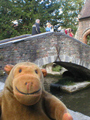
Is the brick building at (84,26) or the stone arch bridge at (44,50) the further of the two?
the brick building at (84,26)

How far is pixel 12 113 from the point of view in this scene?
1159 millimetres

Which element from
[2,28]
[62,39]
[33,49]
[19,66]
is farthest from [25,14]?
[19,66]

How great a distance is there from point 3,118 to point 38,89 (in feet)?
1.25

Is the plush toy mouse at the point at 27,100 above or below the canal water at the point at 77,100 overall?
above

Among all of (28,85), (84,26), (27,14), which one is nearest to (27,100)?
(28,85)

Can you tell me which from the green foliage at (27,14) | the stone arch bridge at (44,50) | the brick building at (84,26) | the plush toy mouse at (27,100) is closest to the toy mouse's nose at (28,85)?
the plush toy mouse at (27,100)

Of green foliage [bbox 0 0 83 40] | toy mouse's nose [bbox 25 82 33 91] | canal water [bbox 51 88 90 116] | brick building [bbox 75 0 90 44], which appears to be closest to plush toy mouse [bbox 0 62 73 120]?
toy mouse's nose [bbox 25 82 33 91]

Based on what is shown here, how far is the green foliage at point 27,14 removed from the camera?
10.2 meters

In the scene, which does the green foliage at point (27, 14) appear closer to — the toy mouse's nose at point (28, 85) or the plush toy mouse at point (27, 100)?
the plush toy mouse at point (27, 100)

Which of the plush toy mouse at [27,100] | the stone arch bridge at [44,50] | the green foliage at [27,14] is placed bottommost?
the stone arch bridge at [44,50]

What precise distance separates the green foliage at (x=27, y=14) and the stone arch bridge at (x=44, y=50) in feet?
13.2

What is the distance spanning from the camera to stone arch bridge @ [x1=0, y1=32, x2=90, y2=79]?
4.93m

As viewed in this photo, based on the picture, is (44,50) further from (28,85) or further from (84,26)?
(84,26)

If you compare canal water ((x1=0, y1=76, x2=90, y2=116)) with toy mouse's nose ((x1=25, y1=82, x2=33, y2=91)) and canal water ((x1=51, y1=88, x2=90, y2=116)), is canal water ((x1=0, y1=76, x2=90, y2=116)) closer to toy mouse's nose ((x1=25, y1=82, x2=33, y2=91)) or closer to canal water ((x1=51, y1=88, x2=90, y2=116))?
canal water ((x1=51, y1=88, x2=90, y2=116))
